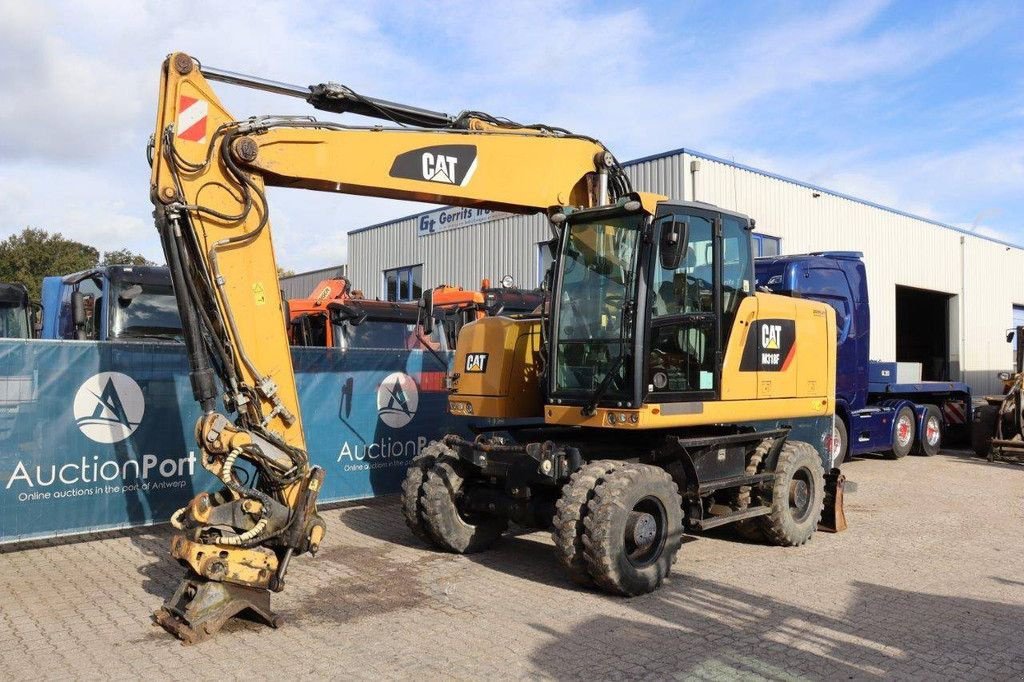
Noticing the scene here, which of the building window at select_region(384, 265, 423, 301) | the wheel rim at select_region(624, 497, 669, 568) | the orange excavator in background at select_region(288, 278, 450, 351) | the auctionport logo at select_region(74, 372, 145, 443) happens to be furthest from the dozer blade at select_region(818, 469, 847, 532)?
the building window at select_region(384, 265, 423, 301)

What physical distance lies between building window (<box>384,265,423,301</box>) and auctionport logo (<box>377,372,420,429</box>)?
14.1 m

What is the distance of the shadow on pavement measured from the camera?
195 inches

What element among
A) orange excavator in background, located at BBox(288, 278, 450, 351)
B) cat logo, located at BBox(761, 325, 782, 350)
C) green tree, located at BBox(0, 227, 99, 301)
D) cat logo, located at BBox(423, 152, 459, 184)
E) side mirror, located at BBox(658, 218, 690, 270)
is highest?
green tree, located at BBox(0, 227, 99, 301)

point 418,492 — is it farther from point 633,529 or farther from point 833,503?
point 833,503

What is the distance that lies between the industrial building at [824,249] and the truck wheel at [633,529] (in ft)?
36.8

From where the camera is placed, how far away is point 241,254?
581cm

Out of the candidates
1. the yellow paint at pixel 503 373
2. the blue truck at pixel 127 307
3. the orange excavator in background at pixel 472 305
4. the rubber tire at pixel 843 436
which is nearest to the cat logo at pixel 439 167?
the yellow paint at pixel 503 373

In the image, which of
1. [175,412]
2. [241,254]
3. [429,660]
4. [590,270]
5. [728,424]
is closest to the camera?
[429,660]

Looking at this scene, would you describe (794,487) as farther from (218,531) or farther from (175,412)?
(175,412)

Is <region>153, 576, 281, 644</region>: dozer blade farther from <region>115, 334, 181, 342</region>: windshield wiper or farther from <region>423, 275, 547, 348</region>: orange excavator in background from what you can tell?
<region>423, 275, 547, 348</region>: orange excavator in background

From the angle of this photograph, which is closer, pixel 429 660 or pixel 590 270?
pixel 429 660

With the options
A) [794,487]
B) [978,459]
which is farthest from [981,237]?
[794,487]

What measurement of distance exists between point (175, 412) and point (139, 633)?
334 centimetres

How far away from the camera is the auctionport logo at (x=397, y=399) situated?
33.7 ft
